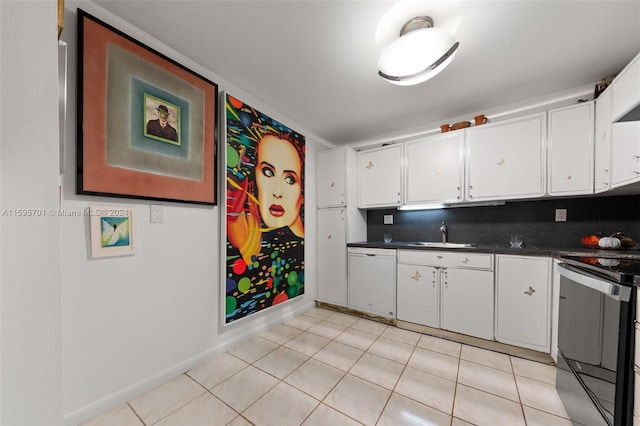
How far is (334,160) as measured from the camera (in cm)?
321

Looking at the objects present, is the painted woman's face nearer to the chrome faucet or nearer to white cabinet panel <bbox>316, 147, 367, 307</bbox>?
white cabinet panel <bbox>316, 147, 367, 307</bbox>

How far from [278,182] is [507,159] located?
2373 mm

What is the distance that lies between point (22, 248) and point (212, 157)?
158 cm

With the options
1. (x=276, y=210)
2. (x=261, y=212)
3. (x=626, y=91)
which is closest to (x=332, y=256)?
(x=276, y=210)

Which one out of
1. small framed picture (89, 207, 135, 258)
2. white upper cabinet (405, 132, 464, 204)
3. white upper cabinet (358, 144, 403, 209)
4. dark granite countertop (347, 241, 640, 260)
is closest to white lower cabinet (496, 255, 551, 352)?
dark granite countertop (347, 241, 640, 260)

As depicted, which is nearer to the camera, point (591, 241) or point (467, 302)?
point (591, 241)

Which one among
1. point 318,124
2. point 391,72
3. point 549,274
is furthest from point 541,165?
point 318,124

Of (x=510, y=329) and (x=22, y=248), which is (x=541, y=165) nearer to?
(x=510, y=329)

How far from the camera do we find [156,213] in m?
1.66

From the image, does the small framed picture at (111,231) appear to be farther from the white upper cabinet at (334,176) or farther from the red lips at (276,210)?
the white upper cabinet at (334,176)

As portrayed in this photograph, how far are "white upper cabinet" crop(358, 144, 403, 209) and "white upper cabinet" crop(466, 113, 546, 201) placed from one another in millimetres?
761

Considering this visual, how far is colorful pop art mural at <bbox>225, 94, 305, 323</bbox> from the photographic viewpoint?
212 centimetres

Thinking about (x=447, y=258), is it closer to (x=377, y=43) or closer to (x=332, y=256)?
(x=332, y=256)

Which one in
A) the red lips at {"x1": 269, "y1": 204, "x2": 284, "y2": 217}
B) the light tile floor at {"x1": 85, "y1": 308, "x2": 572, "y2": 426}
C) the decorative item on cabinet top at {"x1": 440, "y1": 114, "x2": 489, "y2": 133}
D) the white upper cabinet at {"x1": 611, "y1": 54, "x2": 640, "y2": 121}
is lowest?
the light tile floor at {"x1": 85, "y1": 308, "x2": 572, "y2": 426}
